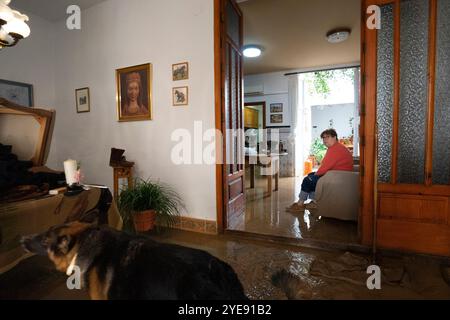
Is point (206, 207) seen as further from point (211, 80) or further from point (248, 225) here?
point (211, 80)

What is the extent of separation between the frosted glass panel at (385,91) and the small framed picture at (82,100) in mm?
3580

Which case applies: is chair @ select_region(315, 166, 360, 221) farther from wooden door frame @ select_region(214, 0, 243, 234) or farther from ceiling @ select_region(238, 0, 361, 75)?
ceiling @ select_region(238, 0, 361, 75)

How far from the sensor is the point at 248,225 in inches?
109

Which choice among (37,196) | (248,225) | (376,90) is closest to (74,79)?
(37,196)

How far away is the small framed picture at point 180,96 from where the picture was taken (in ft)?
8.91

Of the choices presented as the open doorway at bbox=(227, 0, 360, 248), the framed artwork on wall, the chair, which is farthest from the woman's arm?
the framed artwork on wall

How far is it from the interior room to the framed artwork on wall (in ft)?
0.08

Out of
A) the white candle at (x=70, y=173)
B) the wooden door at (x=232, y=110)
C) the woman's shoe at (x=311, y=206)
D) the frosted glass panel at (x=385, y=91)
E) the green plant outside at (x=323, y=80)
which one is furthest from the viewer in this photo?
the green plant outside at (x=323, y=80)

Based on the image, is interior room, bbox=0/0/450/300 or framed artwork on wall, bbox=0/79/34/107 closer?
interior room, bbox=0/0/450/300

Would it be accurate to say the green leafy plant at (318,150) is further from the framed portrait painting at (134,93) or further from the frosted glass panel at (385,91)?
the framed portrait painting at (134,93)

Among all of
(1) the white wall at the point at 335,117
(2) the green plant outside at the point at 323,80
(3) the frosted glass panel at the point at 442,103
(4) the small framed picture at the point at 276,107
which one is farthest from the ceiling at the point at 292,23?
(1) the white wall at the point at 335,117

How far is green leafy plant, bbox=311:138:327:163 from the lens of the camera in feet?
27.4

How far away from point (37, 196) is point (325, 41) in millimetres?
4914

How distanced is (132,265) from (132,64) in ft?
9.37
